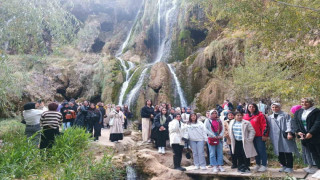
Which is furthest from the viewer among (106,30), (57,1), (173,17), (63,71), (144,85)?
(106,30)

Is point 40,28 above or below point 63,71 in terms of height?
below

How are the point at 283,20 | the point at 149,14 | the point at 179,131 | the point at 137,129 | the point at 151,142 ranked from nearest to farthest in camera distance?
the point at 283,20 < the point at 179,131 < the point at 151,142 < the point at 137,129 < the point at 149,14

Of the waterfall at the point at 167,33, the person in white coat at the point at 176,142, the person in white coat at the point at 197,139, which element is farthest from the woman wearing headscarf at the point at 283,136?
the waterfall at the point at 167,33

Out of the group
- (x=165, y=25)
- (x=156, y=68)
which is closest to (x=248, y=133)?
(x=156, y=68)

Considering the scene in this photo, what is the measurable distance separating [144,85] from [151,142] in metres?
8.69

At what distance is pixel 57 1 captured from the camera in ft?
20.9

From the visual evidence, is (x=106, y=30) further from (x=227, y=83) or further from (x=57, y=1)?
(x=57, y=1)

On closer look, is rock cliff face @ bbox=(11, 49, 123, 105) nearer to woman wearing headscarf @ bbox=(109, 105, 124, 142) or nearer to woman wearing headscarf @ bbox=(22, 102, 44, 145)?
woman wearing headscarf @ bbox=(109, 105, 124, 142)

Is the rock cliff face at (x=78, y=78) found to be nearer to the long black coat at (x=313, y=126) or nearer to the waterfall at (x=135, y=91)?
the waterfall at (x=135, y=91)

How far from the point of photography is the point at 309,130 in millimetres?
5363

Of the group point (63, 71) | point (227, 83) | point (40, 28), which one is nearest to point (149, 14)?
point (63, 71)

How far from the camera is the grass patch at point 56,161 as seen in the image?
4805 mm

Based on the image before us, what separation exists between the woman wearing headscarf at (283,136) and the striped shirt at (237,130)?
2.57 ft

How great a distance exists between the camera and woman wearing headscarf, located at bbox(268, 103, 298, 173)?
18.8 ft
